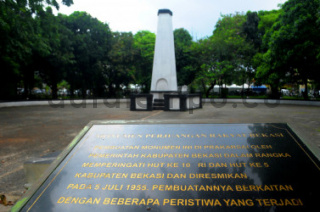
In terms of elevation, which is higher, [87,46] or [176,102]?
[87,46]

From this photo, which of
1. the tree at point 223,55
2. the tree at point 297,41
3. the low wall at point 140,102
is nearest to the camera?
the tree at point 297,41

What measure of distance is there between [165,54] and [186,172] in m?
16.2

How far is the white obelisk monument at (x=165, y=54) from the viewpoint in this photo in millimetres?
18156

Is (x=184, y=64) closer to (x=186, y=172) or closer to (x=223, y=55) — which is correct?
(x=223, y=55)

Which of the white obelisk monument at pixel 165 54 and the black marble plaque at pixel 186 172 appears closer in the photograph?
the black marble plaque at pixel 186 172

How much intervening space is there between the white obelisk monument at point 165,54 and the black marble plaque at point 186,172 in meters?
15.0

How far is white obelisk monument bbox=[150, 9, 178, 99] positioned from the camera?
59.6 feet

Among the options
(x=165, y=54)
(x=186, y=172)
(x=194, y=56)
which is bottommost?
(x=186, y=172)

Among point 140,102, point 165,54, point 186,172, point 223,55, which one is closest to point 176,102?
Answer: point 140,102

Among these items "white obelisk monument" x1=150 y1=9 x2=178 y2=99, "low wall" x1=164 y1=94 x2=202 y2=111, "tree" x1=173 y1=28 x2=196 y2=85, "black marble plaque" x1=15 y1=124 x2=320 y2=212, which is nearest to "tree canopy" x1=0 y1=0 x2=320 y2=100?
"tree" x1=173 y1=28 x2=196 y2=85

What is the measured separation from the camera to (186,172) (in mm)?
2748

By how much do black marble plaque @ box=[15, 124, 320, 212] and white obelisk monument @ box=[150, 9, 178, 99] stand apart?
1503cm

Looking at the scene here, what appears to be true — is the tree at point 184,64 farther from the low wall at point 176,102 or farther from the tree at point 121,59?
the low wall at point 176,102

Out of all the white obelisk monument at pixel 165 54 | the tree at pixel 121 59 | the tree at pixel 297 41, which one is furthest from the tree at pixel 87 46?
the tree at pixel 297 41
